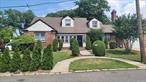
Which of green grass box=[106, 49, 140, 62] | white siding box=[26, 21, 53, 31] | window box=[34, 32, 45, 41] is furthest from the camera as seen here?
window box=[34, 32, 45, 41]

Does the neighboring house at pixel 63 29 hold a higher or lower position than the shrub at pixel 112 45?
higher

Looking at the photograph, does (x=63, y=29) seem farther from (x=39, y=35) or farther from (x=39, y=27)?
(x=39, y=27)

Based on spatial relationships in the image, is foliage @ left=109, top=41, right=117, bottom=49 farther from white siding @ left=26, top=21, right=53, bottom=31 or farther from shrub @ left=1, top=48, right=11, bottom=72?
shrub @ left=1, top=48, right=11, bottom=72

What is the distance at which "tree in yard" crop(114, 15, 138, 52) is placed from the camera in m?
29.5

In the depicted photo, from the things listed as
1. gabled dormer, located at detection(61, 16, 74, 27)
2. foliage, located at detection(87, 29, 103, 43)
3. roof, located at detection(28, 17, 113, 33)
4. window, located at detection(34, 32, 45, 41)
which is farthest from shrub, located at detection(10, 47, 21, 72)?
gabled dormer, located at detection(61, 16, 74, 27)

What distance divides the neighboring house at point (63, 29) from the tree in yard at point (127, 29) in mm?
7907

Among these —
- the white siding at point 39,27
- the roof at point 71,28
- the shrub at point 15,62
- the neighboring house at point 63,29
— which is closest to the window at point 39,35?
the neighboring house at point 63,29

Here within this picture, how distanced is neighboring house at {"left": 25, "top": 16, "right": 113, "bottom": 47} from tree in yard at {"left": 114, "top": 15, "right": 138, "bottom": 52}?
791cm

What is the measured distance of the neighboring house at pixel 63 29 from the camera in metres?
36.9

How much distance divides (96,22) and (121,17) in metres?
10.6

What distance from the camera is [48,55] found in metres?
17.6

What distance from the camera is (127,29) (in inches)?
1159

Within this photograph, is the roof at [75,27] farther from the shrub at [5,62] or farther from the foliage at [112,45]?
the shrub at [5,62]

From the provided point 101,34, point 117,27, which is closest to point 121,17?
point 117,27
